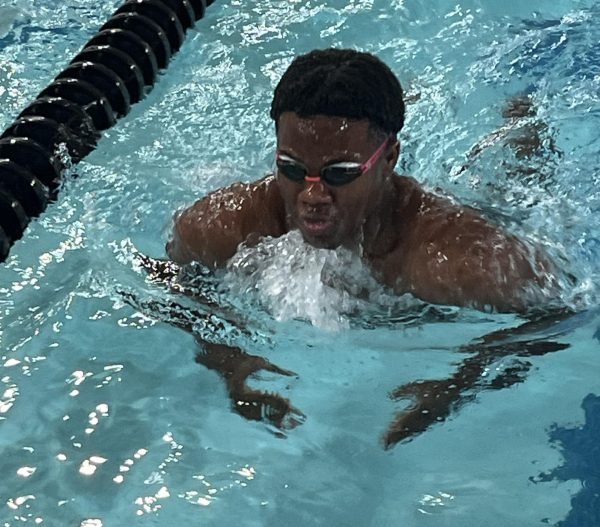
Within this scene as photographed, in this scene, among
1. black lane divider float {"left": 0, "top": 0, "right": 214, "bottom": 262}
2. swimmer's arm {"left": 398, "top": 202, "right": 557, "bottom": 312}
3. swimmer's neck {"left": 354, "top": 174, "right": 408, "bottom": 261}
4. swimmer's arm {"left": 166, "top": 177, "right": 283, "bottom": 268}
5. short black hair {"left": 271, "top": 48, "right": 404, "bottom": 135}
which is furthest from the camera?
black lane divider float {"left": 0, "top": 0, "right": 214, "bottom": 262}

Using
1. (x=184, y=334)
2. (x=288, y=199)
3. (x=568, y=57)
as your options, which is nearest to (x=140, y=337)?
(x=184, y=334)

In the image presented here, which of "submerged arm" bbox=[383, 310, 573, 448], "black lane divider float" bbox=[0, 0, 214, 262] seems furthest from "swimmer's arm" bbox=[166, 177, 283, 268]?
"black lane divider float" bbox=[0, 0, 214, 262]

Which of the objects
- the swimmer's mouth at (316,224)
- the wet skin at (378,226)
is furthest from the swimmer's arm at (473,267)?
the swimmer's mouth at (316,224)

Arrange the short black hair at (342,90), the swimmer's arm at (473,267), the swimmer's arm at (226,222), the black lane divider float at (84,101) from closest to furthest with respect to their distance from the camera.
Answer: the short black hair at (342,90) < the swimmer's arm at (473,267) < the swimmer's arm at (226,222) < the black lane divider float at (84,101)

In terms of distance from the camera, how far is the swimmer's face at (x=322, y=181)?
2219 mm

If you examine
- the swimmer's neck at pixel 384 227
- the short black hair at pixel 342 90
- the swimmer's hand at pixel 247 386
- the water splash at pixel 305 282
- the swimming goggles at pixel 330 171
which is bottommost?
the swimmer's hand at pixel 247 386

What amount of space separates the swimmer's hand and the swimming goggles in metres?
0.47

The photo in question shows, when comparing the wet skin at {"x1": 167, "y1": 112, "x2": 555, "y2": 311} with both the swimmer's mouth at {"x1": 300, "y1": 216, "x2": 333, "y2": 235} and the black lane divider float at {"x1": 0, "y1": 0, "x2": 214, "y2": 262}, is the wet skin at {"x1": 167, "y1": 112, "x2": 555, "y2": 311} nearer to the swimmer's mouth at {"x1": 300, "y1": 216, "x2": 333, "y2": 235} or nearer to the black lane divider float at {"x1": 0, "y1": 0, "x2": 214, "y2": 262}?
the swimmer's mouth at {"x1": 300, "y1": 216, "x2": 333, "y2": 235}

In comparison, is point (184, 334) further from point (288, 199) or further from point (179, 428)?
point (288, 199)

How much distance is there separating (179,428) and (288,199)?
57 cm

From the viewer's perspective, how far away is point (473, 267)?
2324 millimetres

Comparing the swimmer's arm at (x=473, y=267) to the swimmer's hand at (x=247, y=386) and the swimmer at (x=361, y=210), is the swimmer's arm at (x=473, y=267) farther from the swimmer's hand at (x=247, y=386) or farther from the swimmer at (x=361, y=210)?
the swimmer's hand at (x=247, y=386)

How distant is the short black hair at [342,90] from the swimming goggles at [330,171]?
89 mm

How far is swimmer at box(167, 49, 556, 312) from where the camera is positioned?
87.7 inches
